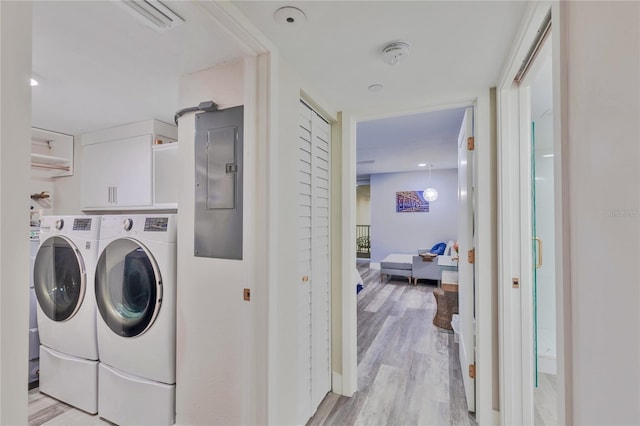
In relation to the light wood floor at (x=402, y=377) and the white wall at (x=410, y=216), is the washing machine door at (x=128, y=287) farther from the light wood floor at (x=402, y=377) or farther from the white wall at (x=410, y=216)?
the white wall at (x=410, y=216)

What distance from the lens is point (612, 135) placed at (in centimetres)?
60

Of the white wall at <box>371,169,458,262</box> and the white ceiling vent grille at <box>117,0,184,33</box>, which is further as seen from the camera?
the white wall at <box>371,169,458,262</box>

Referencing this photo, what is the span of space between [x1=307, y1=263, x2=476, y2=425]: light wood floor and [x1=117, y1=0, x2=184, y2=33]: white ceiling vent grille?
2.38 meters

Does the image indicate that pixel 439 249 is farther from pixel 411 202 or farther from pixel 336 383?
pixel 336 383

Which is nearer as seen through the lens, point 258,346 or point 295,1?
point 295,1

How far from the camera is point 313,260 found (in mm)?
1892

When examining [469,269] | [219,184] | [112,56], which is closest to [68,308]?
[219,184]

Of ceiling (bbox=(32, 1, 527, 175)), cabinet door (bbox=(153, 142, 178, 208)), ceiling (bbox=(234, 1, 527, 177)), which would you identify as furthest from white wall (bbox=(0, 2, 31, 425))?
cabinet door (bbox=(153, 142, 178, 208))

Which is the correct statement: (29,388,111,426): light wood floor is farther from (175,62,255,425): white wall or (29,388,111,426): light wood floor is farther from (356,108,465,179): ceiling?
(356,108,465,179): ceiling

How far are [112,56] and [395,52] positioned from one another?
152 centimetres

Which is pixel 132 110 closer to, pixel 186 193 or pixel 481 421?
pixel 186 193

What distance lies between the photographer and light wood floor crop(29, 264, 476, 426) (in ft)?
6.26

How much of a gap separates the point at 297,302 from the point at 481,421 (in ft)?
4.61

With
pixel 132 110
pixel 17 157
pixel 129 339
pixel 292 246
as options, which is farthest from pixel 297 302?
pixel 132 110
